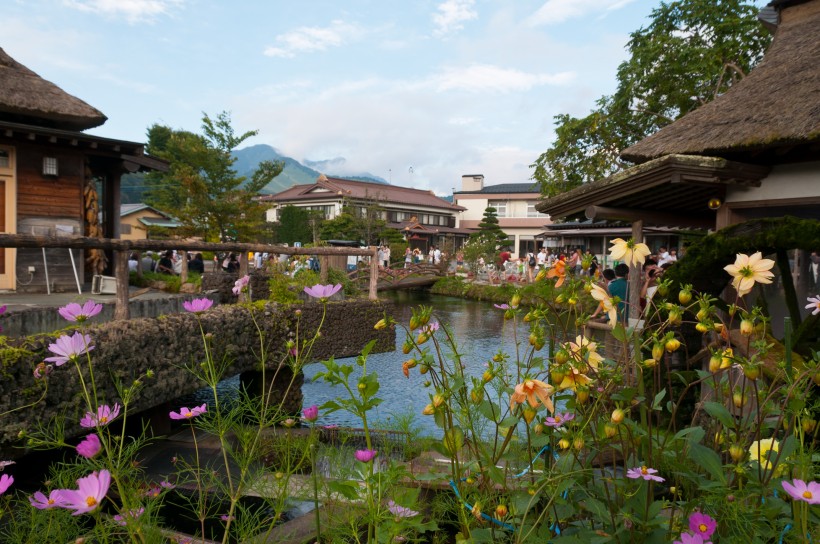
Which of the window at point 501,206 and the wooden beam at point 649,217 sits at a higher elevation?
the window at point 501,206

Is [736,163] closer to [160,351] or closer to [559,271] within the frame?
[559,271]

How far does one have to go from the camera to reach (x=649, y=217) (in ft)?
25.1

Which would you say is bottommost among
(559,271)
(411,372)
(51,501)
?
(411,372)

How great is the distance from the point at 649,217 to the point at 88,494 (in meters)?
7.75

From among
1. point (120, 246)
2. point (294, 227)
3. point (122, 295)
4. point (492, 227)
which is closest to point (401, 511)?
point (120, 246)

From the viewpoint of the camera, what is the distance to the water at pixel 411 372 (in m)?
6.48

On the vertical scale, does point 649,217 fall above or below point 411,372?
above

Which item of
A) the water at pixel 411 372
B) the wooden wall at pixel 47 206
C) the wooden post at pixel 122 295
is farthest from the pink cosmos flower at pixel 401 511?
the wooden wall at pixel 47 206

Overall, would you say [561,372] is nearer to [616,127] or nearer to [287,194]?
[616,127]

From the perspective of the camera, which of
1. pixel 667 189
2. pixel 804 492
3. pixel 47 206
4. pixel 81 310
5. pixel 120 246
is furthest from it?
pixel 47 206

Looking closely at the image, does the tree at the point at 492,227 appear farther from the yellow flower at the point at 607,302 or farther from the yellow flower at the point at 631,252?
the yellow flower at the point at 607,302

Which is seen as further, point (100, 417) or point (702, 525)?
point (100, 417)

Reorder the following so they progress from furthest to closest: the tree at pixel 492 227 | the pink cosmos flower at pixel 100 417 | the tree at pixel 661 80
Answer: the tree at pixel 492 227
the tree at pixel 661 80
the pink cosmos flower at pixel 100 417

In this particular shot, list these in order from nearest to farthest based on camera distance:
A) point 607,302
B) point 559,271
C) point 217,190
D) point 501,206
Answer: point 607,302 < point 559,271 < point 217,190 < point 501,206
